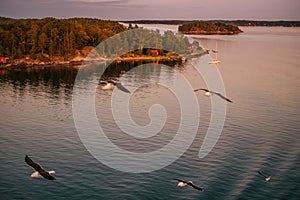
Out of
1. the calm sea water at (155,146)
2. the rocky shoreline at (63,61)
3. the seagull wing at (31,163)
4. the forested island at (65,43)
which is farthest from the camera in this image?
the forested island at (65,43)

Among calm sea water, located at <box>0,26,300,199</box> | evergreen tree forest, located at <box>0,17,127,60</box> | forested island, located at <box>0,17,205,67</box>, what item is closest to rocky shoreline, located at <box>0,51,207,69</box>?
forested island, located at <box>0,17,205,67</box>

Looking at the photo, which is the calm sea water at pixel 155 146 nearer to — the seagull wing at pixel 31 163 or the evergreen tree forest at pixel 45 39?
the seagull wing at pixel 31 163

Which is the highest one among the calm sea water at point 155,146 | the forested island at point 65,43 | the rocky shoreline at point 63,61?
the forested island at point 65,43

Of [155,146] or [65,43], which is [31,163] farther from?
[65,43]

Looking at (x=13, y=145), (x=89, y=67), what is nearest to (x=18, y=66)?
(x=89, y=67)

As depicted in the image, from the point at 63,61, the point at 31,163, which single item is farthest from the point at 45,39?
the point at 31,163

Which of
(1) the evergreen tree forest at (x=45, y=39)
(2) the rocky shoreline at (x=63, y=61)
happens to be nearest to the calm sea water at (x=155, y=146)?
(2) the rocky shoreline at (x=63, y=61)

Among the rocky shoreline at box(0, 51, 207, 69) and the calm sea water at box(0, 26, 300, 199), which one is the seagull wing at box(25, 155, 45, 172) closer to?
the calm sea water at box(0, 26, 300, 199)
